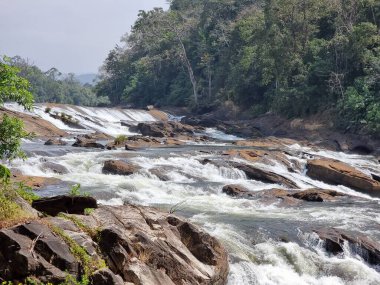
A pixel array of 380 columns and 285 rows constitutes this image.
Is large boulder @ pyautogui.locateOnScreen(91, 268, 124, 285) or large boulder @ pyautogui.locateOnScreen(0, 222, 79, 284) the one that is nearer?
large boulder @ pyautogui.locateOnScreen(0, 222, 79, 284)

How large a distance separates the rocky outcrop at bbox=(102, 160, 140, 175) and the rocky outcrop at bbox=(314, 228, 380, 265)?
382 inches

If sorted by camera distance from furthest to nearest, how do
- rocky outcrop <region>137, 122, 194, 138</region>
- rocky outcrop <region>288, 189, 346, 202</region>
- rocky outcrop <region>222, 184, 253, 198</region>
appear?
1. rocky outcrop <region>137, 122, 194, 138</region>
2. rocky outcrop <region>222, 184, 253, 198</region>
3. rocky outcrop <region>288, 189, 346, 202</region>

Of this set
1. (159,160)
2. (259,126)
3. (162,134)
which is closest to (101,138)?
(162,134)

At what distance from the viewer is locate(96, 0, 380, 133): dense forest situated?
38.2m

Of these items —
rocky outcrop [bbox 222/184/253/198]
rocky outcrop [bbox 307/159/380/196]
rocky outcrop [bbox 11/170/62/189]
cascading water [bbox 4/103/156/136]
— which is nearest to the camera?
rocky outcrop [bbox 11/170/62/189]

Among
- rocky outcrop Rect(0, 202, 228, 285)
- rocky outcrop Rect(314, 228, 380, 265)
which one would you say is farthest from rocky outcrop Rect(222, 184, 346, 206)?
rocky outcrop Rect(0, 202, 228, 285)

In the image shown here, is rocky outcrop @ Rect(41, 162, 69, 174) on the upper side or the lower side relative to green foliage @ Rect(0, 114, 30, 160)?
lower

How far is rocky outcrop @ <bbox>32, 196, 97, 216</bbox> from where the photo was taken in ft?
31.1

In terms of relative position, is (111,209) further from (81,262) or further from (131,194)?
(131,194)

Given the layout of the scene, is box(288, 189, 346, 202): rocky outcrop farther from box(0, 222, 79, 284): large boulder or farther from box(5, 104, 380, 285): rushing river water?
box(0, 222, 79, 284): large boulder

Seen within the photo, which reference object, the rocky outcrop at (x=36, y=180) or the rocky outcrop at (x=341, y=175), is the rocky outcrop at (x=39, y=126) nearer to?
the rocky outcrop at (x=36, y=180)

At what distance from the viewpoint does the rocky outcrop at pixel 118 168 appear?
2039 cm

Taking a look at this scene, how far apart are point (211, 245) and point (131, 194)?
7.59 meters

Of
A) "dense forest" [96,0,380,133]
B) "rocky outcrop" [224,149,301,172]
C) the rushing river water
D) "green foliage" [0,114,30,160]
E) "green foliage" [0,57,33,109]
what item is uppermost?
"dense forest" [96,0,380,133]
